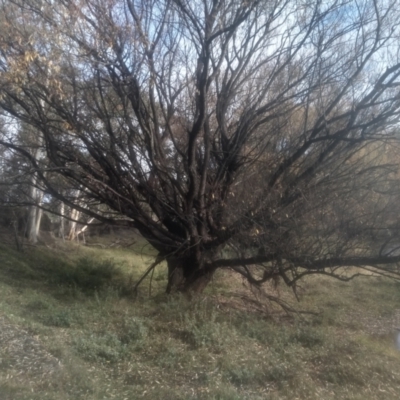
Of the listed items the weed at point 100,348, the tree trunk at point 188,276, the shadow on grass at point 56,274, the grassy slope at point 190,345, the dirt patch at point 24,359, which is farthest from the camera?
the shadow on grass at point 56,274

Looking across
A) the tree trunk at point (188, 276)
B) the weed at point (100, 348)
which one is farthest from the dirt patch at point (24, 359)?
the tree trunk at point (188, 276)

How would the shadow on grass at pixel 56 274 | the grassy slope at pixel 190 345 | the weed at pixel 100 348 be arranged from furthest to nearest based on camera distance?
the shadow on grass at pixel 56 274, the weed at pixel 100 348, the grassy slope at pixel 190 345

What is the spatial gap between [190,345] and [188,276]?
4.45m

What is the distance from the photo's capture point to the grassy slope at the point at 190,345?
21.7 feet

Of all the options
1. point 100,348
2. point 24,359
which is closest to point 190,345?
point 100,348

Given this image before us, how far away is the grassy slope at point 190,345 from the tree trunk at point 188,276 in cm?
46

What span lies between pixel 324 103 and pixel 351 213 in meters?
2.80

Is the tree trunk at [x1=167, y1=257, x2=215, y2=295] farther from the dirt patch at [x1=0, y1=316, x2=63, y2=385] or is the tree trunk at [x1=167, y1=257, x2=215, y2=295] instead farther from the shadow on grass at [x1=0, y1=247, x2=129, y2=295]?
the dirt patch at [x1=0, y1=316, x2=63, y2=385]

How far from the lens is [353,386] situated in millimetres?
7418

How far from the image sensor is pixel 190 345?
8.50 m

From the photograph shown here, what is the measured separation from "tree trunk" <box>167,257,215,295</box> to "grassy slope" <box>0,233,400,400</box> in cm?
46

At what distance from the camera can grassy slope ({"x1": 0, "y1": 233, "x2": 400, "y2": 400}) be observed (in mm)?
6629

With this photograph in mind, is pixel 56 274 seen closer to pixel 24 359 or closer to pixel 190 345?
pixel 190 345

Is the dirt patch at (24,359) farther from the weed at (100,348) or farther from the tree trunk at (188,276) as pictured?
the tree trunk at (188,276)
